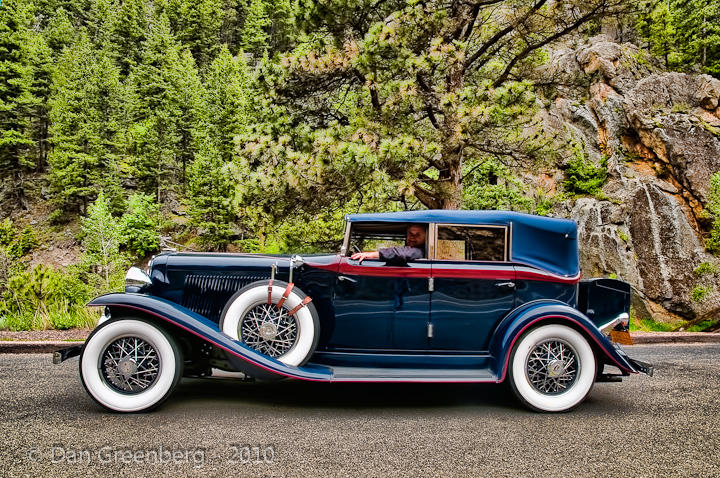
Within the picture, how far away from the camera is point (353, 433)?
316 centimetres

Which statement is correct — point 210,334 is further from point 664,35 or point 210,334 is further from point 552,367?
point 664,35

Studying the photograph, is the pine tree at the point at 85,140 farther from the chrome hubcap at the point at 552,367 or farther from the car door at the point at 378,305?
the chrome hubcap at the point at 552,367

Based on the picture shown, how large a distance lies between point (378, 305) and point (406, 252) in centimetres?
53

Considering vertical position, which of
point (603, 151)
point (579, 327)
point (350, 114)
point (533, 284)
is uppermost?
point (603, 151)

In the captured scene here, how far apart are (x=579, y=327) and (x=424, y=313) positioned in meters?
1.32

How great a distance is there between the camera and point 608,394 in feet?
14.3

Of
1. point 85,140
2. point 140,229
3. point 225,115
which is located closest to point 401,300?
point 225,115

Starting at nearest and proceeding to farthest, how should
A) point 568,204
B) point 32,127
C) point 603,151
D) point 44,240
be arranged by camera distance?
1. point 568,204
2. point 603,151
3. point 44,240
4. point 32,127

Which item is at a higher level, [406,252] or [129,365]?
[406,252]

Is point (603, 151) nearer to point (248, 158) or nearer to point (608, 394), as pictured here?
point (248, 158)

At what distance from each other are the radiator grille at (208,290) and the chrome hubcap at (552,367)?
243cm

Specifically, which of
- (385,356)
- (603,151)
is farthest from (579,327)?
(603,151)

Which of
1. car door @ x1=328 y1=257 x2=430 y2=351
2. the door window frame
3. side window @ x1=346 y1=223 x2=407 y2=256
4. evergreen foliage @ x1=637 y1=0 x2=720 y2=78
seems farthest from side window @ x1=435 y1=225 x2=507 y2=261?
evergreen foliage @ x1=637 y1=0 x2=720 y2=78

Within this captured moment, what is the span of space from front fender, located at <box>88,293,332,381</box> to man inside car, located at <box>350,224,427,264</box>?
109 cm
